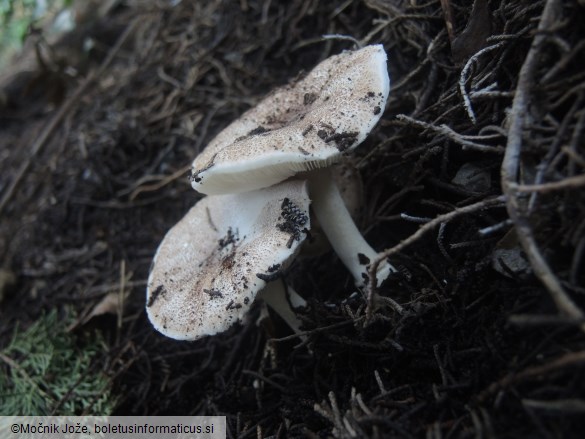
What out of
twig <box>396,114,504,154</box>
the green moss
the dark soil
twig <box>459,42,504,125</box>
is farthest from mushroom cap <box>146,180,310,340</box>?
the green moss


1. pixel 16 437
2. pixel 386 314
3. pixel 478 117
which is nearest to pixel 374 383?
pixel 386 314

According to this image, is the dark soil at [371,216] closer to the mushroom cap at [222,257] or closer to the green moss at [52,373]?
the green moss at [52,373]

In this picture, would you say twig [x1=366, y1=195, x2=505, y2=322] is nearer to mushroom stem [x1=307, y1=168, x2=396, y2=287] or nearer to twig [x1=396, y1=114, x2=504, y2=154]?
twig [x1=396, y1=114, x2=504, y2=154]

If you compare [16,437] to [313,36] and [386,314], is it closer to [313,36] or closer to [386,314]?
→ [386,314]

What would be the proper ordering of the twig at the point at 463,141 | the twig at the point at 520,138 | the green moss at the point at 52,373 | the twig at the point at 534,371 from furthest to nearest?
the green moss at the point at 52,373, the twig at the point at 463,141, the twig at the point at 520,138, the twig at the point at 534,371

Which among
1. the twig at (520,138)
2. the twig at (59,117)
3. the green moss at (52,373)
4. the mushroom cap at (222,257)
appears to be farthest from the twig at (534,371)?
the twig at (59,117)

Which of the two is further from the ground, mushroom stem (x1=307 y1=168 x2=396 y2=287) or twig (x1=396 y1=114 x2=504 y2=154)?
twig (x1=396 y1=114 x2=504 y2=154)
